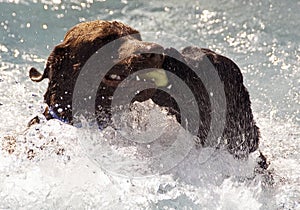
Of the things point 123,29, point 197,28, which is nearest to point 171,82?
point 123,29

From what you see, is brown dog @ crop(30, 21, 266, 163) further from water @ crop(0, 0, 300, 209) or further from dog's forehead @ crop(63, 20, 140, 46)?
water @ crop(0, 0, 300, 209)

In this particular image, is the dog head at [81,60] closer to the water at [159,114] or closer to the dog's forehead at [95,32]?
the dog's forehead at [95,32]

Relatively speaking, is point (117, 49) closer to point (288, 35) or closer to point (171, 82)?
point (171, 82)

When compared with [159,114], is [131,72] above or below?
above

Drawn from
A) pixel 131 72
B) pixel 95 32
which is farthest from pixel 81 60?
pixel 131 72

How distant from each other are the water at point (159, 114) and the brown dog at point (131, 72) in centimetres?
18

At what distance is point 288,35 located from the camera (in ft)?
24.8

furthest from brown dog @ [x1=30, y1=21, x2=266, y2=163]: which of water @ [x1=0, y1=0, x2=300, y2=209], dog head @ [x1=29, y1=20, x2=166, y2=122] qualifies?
water @ [x1=0, y1=0, x2=300, y2=209]

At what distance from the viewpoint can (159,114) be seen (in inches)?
154

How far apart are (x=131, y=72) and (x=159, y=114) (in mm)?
514

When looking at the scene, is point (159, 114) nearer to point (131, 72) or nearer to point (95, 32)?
point (131, 72)

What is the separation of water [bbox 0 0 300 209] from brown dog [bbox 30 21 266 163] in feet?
0.60

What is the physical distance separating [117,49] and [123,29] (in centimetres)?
23

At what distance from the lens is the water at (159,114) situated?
3984 millimetres
